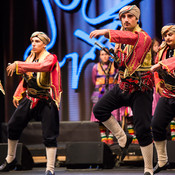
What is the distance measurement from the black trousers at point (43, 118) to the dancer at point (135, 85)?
63 cm

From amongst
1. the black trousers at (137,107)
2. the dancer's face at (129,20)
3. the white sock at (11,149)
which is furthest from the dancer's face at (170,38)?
the white sock at (11,149)

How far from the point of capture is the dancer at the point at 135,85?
3564 mm

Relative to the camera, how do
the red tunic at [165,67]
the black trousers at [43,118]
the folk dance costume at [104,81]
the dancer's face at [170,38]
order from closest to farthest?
1. the red tunic at [165,67]
2. the dancer's face at [170,38]
3. the black trousers at [43,118]
4. the folk dance costume at [104,81]

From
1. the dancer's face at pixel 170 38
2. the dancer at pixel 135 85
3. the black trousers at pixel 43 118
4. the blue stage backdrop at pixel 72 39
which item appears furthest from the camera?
the blue stage backdrop at pixel 72 39

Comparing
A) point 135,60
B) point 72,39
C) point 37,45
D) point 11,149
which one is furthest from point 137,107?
Result: point 72,39

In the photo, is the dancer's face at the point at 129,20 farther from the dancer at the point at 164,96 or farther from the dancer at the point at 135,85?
the dancer at the point at 164,96

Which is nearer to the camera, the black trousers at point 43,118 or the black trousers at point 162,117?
the black trousers at point 162,117

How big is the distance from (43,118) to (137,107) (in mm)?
1132

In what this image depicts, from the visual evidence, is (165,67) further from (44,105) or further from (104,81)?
(104,81)

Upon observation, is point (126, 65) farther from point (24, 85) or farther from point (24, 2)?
point (24, 2)

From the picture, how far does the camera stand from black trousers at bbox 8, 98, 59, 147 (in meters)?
4.11

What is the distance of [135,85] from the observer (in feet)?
12.0

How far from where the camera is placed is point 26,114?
13.6 feet

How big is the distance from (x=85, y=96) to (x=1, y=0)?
251 centimetres
